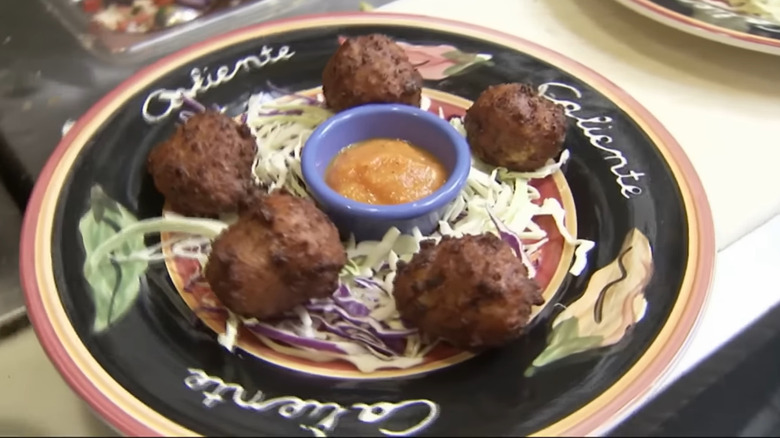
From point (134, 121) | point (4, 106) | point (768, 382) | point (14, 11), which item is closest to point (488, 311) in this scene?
point (768, 382)

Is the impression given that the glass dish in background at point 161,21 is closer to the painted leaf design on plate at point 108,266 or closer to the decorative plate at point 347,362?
the decorative plate at point 347,362

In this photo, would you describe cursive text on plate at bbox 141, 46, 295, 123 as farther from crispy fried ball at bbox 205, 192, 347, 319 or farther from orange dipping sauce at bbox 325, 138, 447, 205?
crispy fried ball at bbox 205, 192, 347, 319

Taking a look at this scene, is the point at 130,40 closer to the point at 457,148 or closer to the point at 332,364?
the point at 457,148

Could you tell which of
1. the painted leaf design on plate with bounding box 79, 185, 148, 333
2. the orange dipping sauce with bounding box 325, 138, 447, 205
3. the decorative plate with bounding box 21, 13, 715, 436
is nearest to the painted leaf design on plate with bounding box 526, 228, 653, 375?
the decorative plate with bounding box 21, 13, 715, 436

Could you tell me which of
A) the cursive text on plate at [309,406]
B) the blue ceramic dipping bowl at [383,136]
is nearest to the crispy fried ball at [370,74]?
the blue ceramic dipping bowl at [383,136]

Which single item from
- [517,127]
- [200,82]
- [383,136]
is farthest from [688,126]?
[200,82]

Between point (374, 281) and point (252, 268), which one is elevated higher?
point (252, 268)

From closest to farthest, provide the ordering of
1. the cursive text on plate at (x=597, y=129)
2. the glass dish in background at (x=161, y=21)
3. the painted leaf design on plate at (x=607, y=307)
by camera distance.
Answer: the painted leaf design on plate at (x=607, y=307) < the cursive text on plate at (x=597, y=129) < the glass dish in background at (x=161, y=21)
